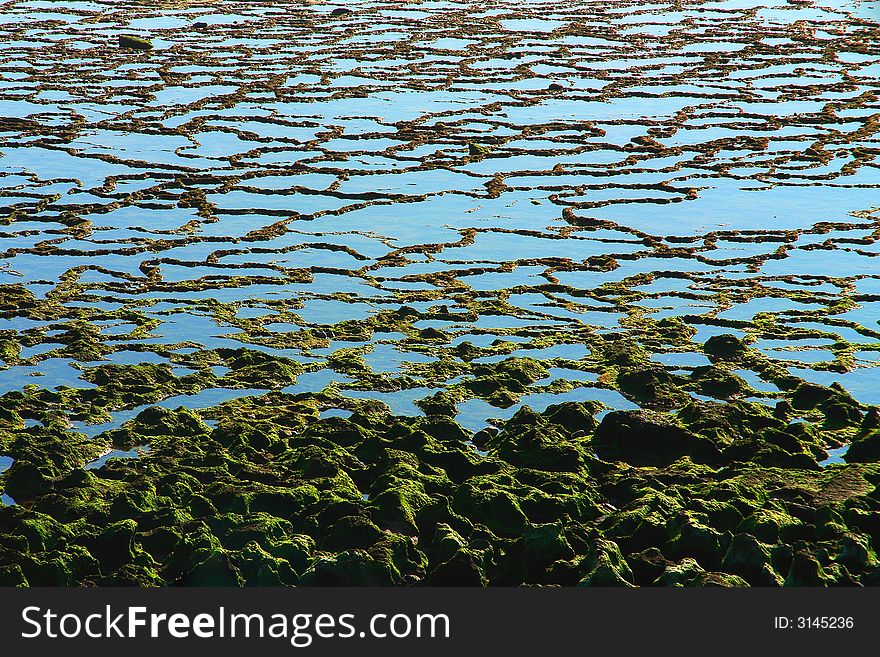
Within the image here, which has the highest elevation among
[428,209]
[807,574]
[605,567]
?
[605,567]

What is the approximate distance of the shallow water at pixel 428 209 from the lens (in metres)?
7.55

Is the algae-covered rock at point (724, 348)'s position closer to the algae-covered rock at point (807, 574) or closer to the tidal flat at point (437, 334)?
the tidal flat at point (437, 334)

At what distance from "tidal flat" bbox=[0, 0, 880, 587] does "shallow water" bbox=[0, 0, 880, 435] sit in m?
0.05

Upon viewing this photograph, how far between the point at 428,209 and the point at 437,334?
12.2 feet

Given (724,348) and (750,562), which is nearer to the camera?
(750,562)

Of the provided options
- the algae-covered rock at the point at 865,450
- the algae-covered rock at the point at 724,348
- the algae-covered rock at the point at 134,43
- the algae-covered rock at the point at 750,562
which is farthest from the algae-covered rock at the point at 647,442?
the algae-covered rock at the point at 134,43

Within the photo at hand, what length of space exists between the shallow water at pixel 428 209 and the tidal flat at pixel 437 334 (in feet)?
0.16

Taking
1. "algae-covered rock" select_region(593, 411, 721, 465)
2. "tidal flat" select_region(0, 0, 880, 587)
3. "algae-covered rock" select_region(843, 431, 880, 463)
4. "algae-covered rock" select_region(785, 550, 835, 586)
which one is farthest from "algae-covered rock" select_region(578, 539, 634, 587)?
"algae-covered rock" select_region(843, 431, 880, 463)

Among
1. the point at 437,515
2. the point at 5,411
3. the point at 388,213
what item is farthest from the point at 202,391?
the point at 388,213

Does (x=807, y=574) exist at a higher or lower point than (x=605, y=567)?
lower

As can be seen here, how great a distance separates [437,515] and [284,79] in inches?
578

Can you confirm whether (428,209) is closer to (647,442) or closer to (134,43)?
(647,442)

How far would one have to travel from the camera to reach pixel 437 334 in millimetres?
7703

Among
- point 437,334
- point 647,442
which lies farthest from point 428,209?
point 647,442
